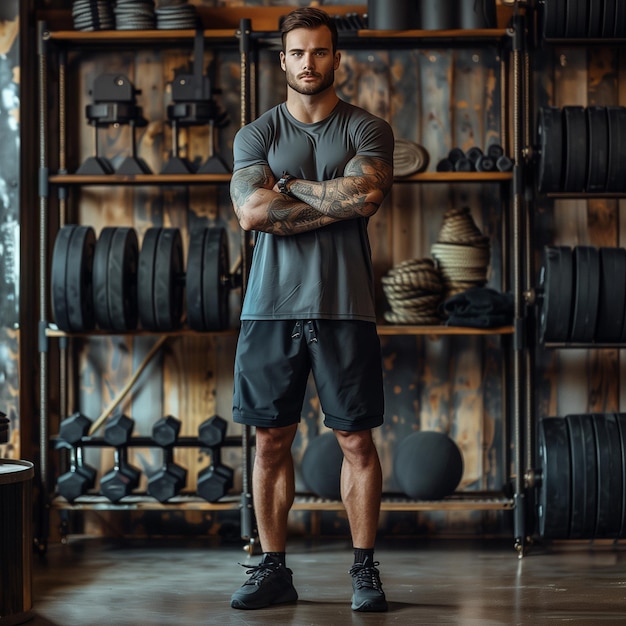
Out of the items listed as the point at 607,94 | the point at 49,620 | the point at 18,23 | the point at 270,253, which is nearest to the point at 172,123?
the point at 18,23

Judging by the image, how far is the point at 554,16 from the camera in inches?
150

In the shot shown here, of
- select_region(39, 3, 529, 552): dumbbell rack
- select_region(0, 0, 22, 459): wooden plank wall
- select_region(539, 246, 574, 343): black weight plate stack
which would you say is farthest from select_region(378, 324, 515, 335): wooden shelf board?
select_region(0, 0, 22, 459): wooden plank wall

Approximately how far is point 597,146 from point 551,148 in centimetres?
17

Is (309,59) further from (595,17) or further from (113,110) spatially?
(595,17)

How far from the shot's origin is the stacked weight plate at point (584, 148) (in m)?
3.76

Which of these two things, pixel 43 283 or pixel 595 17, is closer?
pixel 595 17

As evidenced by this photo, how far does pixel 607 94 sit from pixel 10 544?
2.99 meters

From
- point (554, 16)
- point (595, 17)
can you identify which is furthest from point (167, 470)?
point (595, 17)

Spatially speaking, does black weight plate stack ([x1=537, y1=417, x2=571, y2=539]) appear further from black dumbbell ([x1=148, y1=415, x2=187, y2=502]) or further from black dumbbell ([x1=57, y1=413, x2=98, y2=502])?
black dumbbell ([x1=57, y1=413, x2=98, y2=502])

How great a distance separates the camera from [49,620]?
289 cm

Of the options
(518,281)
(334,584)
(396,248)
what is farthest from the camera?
(396,248)

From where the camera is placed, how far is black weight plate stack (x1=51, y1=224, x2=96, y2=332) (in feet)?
12.5

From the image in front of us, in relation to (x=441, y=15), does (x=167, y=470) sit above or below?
below

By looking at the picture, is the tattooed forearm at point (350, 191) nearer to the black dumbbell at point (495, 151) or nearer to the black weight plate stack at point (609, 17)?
the black dumbbell at point (495, 151)
